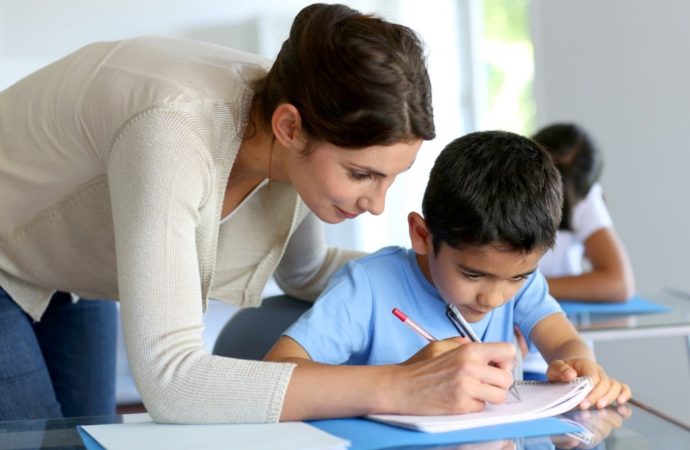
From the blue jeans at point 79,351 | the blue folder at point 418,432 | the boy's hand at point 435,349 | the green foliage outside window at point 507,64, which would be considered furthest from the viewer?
the green foliage outside window at point 507,64

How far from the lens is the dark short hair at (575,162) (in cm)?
276

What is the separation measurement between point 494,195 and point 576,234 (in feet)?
Result: 4.76

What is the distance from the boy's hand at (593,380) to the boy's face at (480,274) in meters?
0.12

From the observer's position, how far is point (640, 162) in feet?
11.8

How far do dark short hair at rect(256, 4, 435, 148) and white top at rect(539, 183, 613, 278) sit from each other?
4.88 feet

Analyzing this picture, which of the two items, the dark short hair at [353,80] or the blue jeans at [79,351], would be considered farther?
the blue jeans at [79,351]

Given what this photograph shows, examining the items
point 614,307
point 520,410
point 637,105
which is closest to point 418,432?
point 520,410

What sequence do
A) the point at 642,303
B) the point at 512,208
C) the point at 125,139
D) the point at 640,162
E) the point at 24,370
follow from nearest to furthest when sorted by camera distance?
the point at 125,139 < the point at 512,208 < the point at 24,370 < the point at 642,303 < the point at 640,162

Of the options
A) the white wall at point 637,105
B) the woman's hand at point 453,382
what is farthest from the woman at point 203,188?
the white wall at point 637,105

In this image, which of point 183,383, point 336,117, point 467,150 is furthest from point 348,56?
point 183,383

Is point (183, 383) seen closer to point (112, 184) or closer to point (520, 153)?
point (112, 184)

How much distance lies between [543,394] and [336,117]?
1.35ft

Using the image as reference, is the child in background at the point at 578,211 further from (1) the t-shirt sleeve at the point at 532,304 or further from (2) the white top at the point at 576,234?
(1) the t-shirt sleeve at the point at 532,304

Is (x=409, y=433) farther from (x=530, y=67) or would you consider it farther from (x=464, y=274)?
(x=530, y=67)
